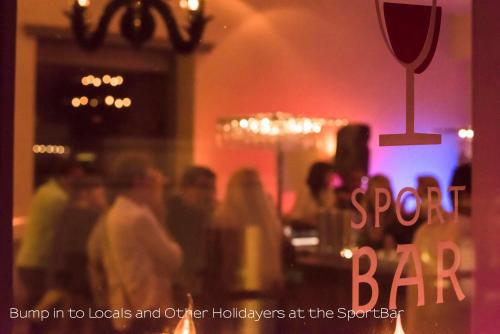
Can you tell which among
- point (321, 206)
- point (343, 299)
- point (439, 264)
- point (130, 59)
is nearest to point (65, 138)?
point (130, 59)

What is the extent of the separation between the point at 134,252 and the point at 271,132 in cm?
78

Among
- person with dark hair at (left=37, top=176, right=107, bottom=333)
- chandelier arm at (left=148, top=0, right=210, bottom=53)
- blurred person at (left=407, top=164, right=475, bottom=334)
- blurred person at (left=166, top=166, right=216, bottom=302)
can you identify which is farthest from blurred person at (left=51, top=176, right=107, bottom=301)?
blurred person at (left=407, top=164, right=475, bottom=334)

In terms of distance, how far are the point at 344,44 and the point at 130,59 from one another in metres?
0.72

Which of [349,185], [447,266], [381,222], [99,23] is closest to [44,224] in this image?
[99,23]

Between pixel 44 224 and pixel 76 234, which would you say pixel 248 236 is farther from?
pixel 44 224

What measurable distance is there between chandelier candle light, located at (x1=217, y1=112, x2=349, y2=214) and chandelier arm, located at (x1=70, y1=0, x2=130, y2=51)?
2.32 feet

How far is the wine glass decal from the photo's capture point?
154cm

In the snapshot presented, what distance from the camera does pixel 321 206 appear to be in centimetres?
229

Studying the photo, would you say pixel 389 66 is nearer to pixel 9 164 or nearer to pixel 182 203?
pixel 9 164

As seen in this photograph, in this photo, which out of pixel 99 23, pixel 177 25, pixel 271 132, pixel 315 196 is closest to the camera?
pixel 99 23

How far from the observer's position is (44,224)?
2232 millimetres

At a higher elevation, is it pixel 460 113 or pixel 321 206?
pixel 460 113

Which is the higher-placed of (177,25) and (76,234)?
(177,25)

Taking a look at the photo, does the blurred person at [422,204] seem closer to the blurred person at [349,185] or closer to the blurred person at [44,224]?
the blurred person at [349,185]
